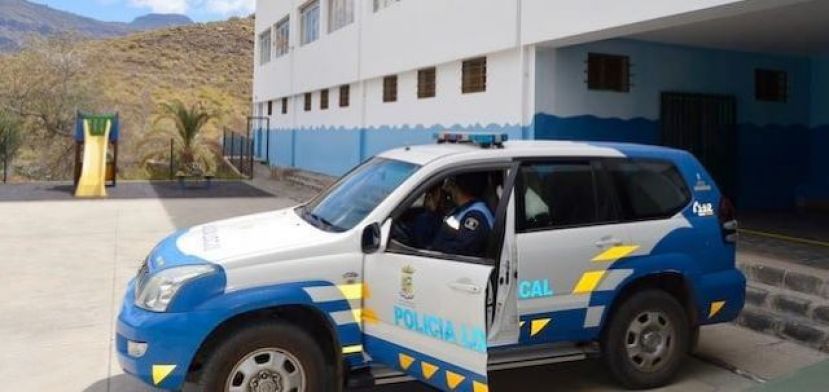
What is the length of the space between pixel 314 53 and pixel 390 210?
18598 mm

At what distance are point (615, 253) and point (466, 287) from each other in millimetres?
1355

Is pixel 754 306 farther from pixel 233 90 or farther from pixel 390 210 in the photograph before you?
pixel 233 90

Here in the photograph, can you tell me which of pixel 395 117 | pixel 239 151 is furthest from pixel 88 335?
pixel 239 151

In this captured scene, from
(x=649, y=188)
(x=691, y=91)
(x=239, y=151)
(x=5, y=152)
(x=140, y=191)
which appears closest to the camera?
(x=649, y=188)

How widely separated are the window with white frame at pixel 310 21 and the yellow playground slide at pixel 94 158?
691 centimetres

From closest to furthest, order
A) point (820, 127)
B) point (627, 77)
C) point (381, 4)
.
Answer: point (627, 77), point (820, 127), point (381, 4)

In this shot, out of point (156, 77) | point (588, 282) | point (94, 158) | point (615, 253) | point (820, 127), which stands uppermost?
point (156, 77)

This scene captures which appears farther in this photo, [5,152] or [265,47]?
[265,47]

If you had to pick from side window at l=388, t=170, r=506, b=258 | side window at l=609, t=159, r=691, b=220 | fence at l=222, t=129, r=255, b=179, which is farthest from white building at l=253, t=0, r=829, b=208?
fence at l=222, t=129, r=255, b=179

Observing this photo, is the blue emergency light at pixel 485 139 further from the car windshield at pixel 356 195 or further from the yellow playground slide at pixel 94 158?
the yellow playground slide at pixel 94 158

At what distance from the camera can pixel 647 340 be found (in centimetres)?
497

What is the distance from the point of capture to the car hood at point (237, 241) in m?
4.04

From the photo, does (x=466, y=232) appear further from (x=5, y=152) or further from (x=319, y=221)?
(x=5, y=152)

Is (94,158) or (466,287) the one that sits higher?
(94,158)
